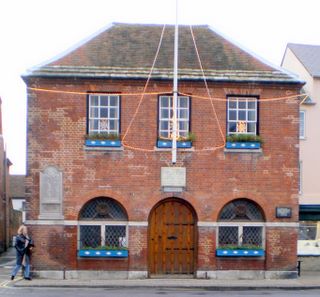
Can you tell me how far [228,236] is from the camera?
26844 mm

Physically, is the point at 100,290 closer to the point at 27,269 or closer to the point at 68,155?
the point at 27,269

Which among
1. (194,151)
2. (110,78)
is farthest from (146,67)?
(194,151)

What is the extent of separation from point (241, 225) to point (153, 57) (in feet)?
21.2

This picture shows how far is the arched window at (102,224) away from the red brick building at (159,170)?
3 centimetres

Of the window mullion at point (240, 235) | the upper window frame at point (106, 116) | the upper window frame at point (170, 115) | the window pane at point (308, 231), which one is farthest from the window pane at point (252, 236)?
the window pane at point (308, 231)

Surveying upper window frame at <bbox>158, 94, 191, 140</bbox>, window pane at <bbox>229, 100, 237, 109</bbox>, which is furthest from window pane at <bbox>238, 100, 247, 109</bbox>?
upper window frame at <bbox>158, 94, 191, 140</bbox>

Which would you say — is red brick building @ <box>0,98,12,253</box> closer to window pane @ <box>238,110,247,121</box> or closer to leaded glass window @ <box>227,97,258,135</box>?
leaded glass window @ <box>227,97,258,135</box>

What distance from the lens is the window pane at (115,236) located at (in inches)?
1044

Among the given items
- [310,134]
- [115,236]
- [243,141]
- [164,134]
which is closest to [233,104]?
[243,141]

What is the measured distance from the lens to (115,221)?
2645 cm

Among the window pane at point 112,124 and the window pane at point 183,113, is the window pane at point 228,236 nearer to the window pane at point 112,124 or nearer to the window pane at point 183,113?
the window pane at point 183,113

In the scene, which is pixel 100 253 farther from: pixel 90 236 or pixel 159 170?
pixel 159 170

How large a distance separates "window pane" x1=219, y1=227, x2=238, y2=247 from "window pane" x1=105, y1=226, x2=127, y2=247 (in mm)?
3242

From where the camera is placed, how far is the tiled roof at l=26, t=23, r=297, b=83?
26.6 meters
